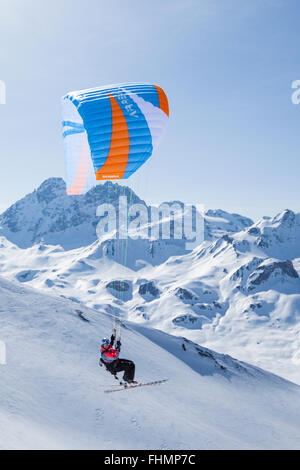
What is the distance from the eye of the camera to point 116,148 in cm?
1878

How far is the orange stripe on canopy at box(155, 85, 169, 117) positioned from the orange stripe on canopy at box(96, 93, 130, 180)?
8.45ft

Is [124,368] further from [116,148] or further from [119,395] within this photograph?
[119,395]

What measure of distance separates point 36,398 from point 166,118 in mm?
25343

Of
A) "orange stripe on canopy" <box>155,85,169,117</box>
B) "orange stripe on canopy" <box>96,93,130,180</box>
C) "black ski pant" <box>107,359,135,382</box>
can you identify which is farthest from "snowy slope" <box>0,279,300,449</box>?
"orange stripe on canopy" <box>155,85,169,117</box>

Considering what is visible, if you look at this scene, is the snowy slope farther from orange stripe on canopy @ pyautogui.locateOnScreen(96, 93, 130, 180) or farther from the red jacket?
orange stripe on canopy @ pyautogui.locateOnScreen(96, 93, 130, 180)

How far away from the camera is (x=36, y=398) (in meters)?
30.3

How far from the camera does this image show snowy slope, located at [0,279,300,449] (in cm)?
2798

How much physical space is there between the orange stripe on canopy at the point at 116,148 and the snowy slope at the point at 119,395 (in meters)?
14.8

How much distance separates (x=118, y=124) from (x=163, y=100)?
3.31m

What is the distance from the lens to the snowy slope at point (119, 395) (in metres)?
28.0

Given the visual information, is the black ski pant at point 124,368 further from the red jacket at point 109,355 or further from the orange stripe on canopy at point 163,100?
the orange stripe on canopy at point 163,100

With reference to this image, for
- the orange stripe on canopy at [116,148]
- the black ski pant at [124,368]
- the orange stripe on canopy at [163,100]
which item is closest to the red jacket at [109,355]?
the black ski pant at [124,368]

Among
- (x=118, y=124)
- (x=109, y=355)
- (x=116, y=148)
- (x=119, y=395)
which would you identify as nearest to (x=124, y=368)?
(x=109, y=355)
